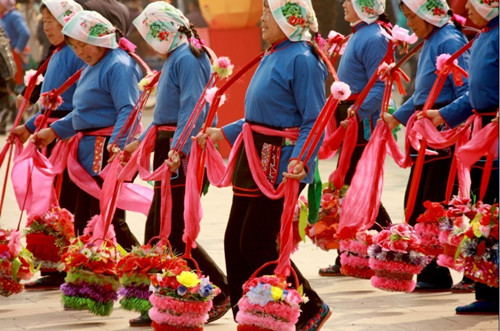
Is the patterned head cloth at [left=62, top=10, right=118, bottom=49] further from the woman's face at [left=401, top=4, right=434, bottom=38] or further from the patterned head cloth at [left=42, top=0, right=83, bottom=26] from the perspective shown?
the woman's face at [left=401, top=4, right=434, bottom=38]

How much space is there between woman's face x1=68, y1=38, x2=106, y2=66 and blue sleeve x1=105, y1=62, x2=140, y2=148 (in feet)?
0.54

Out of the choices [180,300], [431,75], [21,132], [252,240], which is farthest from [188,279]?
[21,132]

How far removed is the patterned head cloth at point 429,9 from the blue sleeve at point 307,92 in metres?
1.41

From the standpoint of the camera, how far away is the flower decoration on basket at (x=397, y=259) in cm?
693

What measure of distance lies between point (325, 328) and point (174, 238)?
39.5 inches

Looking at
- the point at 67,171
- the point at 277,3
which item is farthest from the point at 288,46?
the point at 67,171

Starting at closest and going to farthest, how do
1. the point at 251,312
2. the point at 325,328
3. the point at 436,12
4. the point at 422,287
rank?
1. the point at 251,312
2. the point at 325,328
3. the point at 436,12
4. the point at 422,287

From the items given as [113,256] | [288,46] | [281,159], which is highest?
[288,46]

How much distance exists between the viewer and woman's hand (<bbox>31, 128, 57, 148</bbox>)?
7.89m

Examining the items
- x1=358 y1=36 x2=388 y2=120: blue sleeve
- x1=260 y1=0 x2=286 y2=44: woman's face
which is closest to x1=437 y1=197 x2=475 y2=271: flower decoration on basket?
x1=260 y1=0 x2=286 y2=44: woman's face

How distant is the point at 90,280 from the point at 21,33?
12.2m

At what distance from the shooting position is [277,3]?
6.21 m

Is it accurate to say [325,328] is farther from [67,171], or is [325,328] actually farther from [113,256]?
[67,171]

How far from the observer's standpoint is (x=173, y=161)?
6.80 meters
